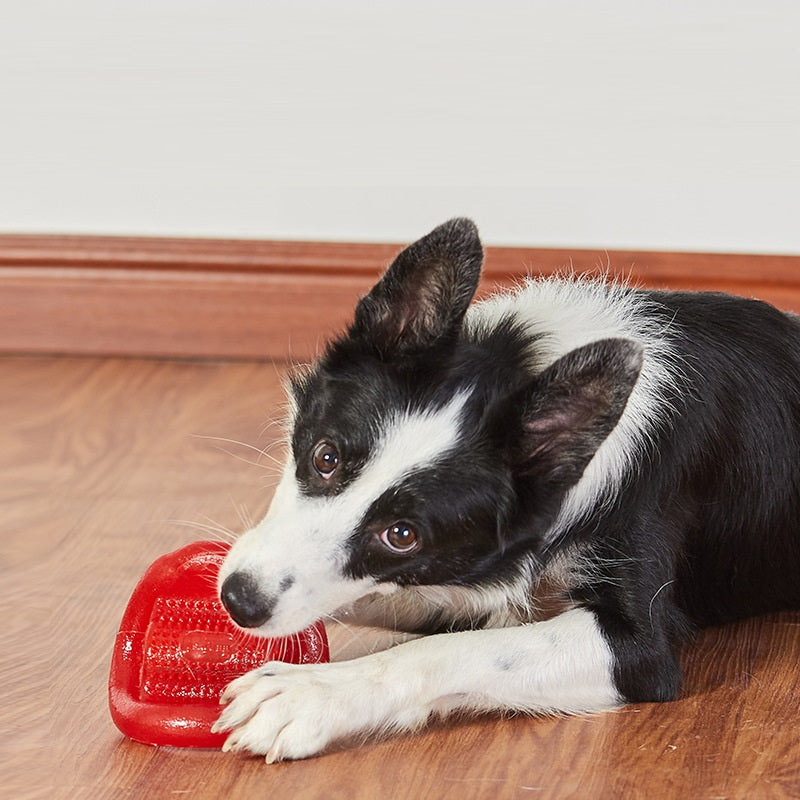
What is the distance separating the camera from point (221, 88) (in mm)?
3270

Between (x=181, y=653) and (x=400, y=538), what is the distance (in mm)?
341

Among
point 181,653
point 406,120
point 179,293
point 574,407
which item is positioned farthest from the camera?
point 179,293

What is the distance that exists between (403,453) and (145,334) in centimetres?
175

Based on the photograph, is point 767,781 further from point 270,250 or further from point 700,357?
point 270,250

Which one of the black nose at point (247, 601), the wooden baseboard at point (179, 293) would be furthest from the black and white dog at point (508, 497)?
the wooden baseboard at point (179, 293)

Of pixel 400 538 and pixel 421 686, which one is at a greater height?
pixel 400 538

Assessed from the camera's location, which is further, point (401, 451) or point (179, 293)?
point (179, 293)

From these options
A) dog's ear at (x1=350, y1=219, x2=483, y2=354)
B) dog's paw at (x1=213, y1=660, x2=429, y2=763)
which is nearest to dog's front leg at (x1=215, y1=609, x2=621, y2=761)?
dog's paw at (x1=213, y1=660, x2=429, y2=763)

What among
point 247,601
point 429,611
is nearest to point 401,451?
point 247,601

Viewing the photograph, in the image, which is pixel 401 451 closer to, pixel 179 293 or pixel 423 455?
pixel 423 455

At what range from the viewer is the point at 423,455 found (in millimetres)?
1756

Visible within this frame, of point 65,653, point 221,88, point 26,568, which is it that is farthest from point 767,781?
point 221,88

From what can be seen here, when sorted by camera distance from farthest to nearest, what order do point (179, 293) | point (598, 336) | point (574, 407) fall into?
point (179, 293) → point (598, 336) → point (574, 407)

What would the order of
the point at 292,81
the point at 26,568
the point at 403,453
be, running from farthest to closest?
the point at 292,81 → the point at 26,568 → the point at 403,453
